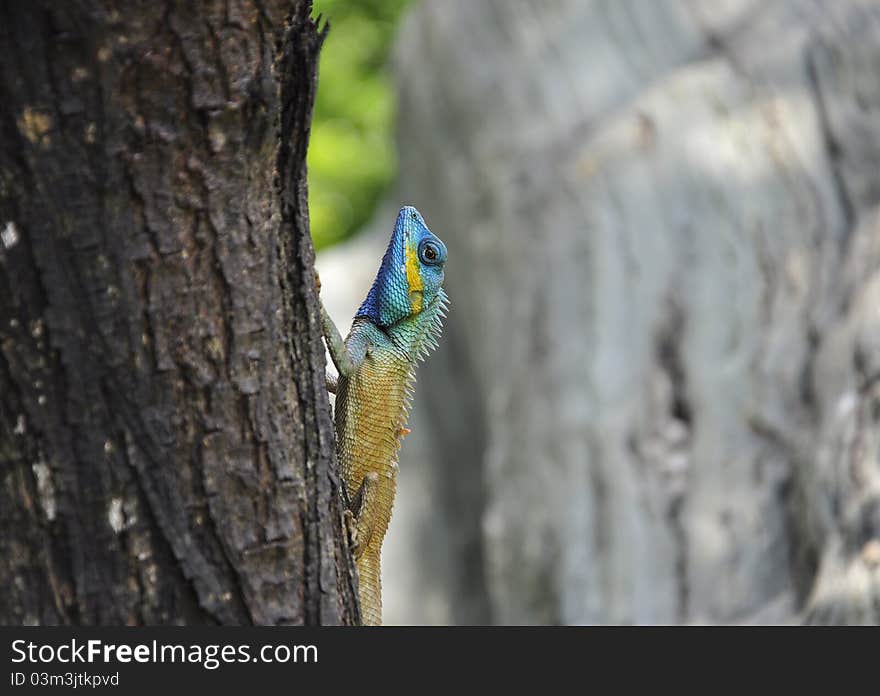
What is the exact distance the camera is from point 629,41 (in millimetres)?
6285

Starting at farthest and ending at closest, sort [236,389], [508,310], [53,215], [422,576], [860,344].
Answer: [422,576], [508,310], [860,344], [236,389], [53,215]

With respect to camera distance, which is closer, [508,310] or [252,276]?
[252,276]

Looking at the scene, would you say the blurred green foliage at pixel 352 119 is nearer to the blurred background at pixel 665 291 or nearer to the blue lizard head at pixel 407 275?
the blurred background at pixel 665 291

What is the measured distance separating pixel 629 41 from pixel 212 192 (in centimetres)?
504

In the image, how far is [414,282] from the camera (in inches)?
112

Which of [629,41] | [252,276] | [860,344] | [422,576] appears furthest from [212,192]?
[422,576]

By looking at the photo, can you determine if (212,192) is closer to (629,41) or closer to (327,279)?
(629,41)

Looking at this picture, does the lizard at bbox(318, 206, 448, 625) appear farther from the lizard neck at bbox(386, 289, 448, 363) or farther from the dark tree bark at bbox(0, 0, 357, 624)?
the dark tree bark at bbox(0, 0, 357, 624)

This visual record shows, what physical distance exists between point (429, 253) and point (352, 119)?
21.4ft

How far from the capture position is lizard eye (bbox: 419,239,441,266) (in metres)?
2.87

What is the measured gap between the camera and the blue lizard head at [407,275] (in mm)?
2842

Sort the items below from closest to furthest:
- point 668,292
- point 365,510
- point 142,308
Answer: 1. point 142,308
2. point 365,510
3. point 668,292

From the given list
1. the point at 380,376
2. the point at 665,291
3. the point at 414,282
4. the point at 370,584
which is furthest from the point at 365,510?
the point at 665,291

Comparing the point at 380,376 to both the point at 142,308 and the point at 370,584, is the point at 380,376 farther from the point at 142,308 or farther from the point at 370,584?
the point at 142,308
